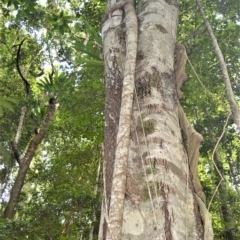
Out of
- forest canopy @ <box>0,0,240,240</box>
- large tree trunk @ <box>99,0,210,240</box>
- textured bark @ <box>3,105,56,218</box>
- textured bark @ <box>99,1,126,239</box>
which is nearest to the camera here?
large tree trunk @ <box>99,0,210,240</box>

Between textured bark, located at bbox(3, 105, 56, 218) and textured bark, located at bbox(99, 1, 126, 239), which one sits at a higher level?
textured bark, located at bbox(3, 105, 56, 218)

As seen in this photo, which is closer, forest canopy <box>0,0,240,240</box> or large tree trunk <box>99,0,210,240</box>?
large tree trunk <box>99,0,210,240</box>

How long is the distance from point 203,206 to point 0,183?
9292 millimetres

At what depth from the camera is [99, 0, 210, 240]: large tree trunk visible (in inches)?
54.7

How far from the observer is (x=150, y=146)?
1.63 m

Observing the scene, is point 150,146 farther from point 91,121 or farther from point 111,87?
point 91,121

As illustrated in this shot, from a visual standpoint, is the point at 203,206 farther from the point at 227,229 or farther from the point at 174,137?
the point at 227,229

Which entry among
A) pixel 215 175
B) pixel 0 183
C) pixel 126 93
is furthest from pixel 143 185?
pixel 0 183

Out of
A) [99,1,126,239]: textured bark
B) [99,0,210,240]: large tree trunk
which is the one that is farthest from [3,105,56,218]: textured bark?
[99,0,210,240]: large tree trunk

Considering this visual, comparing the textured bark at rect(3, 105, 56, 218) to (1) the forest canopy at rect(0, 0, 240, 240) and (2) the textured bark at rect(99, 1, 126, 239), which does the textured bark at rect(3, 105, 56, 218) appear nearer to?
(1) the forest canopy at rect(0, 0, 240, 240)

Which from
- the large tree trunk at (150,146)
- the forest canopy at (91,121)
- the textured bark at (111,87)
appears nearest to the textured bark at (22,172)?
the forest canopy at (91,121)

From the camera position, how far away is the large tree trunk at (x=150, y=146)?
1389 millimetres

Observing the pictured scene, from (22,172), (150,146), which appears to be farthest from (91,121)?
(150,146)

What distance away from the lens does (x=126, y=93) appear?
182 centimetres
